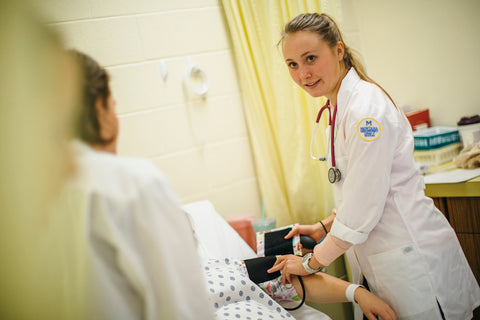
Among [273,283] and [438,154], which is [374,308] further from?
[438,154]

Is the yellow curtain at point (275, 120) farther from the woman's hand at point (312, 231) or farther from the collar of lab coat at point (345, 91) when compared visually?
the collar of lab coat at point (345, 91)

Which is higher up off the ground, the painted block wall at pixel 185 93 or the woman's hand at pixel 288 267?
the painted block wall at pixel 185 93

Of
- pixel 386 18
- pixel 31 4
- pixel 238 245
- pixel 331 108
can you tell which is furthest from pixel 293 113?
pixel 31 4

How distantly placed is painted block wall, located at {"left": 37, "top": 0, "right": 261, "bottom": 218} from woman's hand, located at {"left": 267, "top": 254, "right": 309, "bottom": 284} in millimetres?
583

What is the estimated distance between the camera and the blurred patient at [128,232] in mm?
506

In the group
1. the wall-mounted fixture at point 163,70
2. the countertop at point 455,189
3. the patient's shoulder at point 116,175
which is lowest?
the countertop at point 455,189

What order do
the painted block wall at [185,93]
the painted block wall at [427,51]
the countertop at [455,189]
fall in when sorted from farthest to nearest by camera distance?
the painted block wall at [427,51]
the painted block wall at [185,93]
the countertop at [455,189]

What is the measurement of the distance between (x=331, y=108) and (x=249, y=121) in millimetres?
854

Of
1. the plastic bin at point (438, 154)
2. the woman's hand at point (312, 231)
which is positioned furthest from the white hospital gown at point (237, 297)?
the plastic bin at point (438, 154)

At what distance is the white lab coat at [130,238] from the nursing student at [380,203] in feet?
2.02

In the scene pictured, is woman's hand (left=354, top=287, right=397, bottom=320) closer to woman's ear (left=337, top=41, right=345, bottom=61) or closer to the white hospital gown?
the white hospital gown

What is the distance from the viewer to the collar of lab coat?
1.07m

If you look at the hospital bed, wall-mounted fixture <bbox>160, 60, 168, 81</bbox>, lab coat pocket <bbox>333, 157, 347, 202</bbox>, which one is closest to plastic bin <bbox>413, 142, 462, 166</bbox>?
lab coat pocket <bbox>333, 157, 347, 202</bbox>

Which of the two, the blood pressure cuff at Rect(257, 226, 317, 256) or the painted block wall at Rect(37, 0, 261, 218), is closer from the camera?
the blood pressure cuff at Rect(257, 226, 317, 256)
